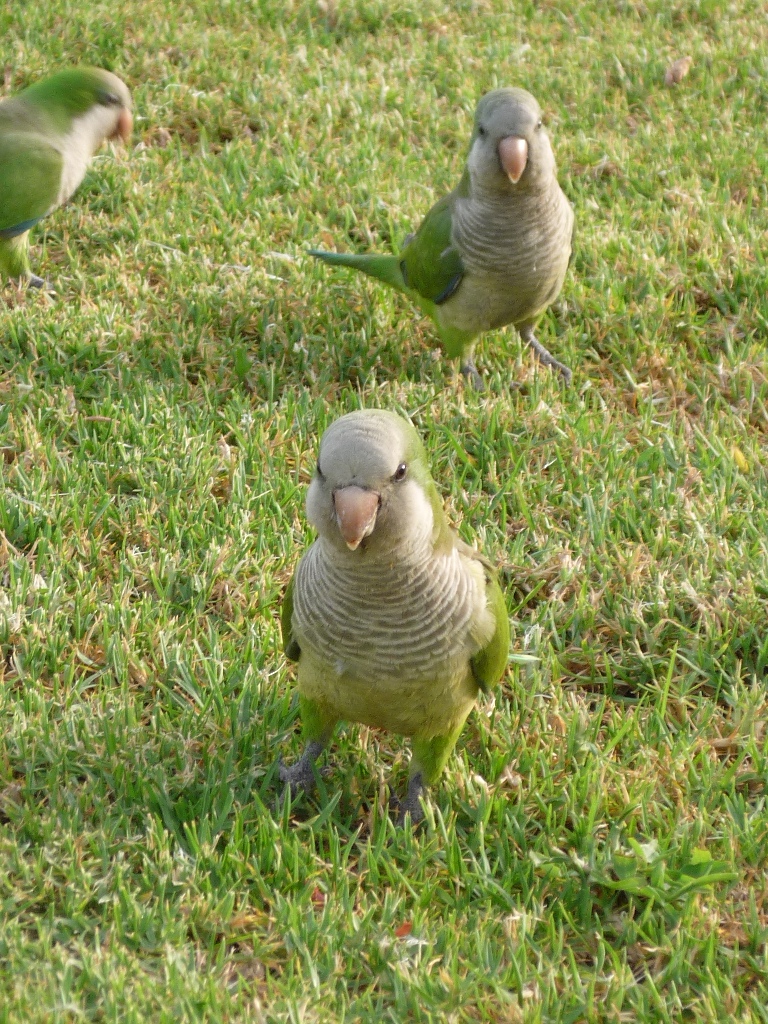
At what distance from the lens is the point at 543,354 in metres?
4.05

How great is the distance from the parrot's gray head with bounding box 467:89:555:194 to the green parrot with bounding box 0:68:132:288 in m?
1.50

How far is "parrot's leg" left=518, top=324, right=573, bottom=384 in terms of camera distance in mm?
3986

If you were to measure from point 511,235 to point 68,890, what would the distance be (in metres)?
2.41

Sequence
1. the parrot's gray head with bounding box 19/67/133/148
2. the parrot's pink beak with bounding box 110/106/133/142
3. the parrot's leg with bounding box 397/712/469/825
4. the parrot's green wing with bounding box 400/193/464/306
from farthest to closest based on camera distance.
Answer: the parrot's pink beak with bounding box 110/106/133/142 → the parrot's gray head with bounding box 19/67/133/148 → the parrot's green wing with bounding box 400/193/464/306 → the parrot's leg with bounding box 397/712/469/825

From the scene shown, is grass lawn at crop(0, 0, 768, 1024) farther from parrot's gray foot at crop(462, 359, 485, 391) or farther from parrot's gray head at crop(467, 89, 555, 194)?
parrot's gray head at crop(467, 89, 555, 194)

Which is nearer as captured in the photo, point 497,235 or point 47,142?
point 497,235

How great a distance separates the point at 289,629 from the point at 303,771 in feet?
1.11

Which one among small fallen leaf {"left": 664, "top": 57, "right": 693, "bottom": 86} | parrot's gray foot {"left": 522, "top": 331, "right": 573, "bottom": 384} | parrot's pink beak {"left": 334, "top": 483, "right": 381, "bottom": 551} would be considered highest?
parrot's pink beak {"left": 334, "top": 483, "right": 381, "bottom": 551}

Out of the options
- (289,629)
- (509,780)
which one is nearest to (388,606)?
(289,629)

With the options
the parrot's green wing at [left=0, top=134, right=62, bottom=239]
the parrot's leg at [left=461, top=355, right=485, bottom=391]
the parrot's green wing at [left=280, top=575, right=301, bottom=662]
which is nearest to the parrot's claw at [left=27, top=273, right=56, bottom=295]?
the parrot's green wing at [left=0, top=134, right=62, bottom=239]

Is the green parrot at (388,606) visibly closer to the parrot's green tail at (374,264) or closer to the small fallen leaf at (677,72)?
the parrot's green tail at (374,264)

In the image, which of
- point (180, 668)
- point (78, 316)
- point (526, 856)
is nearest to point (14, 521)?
point (180, 668)

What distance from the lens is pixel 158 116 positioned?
5125 mm

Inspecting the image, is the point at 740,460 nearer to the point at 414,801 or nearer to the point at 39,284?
the point at 414,801
